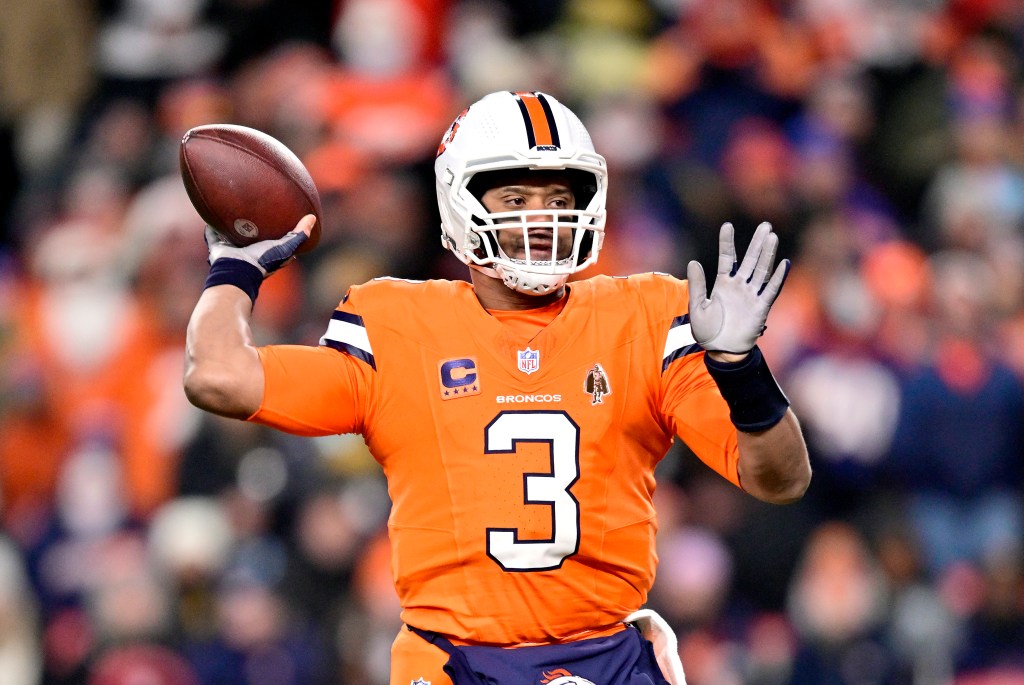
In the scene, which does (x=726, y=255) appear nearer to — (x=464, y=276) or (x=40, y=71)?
(x=464, y=276)

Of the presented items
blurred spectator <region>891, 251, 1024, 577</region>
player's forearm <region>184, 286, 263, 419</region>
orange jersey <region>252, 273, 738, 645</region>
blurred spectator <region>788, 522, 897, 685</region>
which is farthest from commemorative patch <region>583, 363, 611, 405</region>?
blurred spectator <region>891, 251, 1024, 577</region>

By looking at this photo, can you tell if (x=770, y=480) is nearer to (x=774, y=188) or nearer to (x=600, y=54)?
(x=774, y=188)

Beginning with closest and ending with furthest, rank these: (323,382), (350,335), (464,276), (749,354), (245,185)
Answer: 1. (749,354)
2. (323,382)
3. (350,335)
4. (245,185)
5. (464,276)

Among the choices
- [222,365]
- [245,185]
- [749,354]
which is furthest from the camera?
[245,185]

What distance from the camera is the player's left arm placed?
3.36m

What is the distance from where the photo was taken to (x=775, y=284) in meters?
3.41

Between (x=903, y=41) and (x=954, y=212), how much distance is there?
1.47 metres

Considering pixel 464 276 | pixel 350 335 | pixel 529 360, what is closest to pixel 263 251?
pixel 350 335

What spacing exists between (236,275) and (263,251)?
11 cm

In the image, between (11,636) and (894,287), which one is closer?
(11,636)

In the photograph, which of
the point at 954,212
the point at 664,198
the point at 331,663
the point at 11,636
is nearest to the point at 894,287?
the point at 954,212

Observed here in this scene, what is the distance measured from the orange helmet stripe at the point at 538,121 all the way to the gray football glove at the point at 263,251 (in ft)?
1.96

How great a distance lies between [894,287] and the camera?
816cm

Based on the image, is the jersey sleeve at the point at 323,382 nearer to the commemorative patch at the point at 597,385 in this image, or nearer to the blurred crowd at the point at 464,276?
the commemorative patch at the point at 597,385
